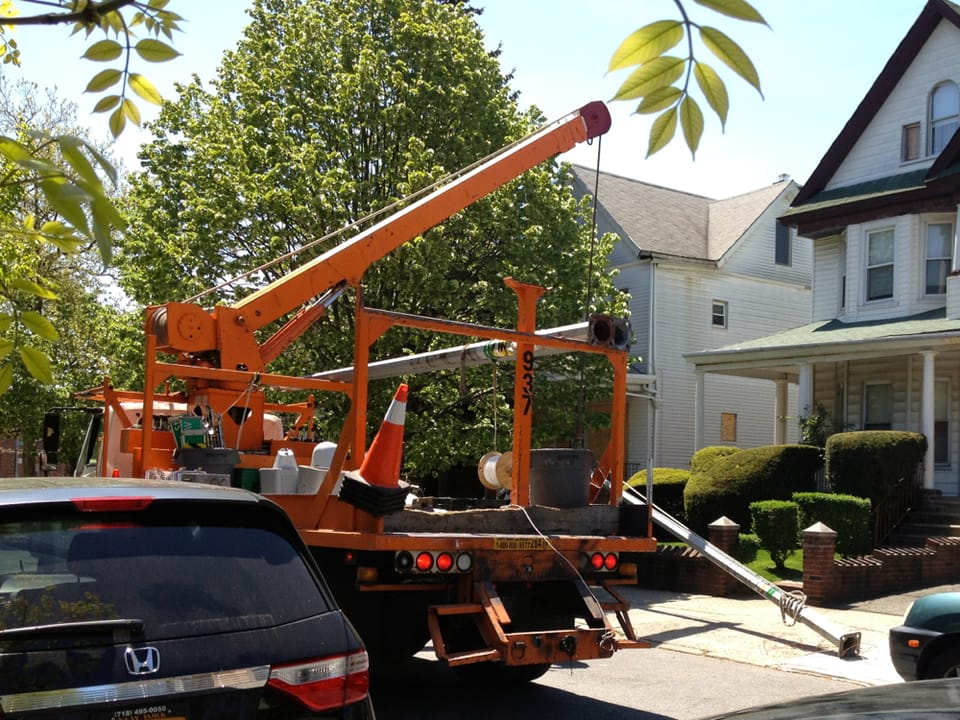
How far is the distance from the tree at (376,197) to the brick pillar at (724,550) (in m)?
4.32

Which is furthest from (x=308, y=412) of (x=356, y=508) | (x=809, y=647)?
(x=809, y=647)

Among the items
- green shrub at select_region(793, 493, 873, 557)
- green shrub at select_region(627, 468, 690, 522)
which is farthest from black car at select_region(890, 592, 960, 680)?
green shrub at select_region(627, 468, 690, 522)

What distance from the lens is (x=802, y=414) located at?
21.9 m

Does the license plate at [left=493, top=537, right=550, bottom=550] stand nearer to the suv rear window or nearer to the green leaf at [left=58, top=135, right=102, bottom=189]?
the suv rear window

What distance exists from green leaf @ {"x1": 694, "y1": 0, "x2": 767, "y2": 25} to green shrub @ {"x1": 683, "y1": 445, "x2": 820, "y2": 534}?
16607 millimetres

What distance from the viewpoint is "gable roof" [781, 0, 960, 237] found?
2008 cm

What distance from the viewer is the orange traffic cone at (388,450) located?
7180mm

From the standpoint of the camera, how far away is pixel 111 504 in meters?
3.67

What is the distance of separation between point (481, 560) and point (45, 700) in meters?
4.49

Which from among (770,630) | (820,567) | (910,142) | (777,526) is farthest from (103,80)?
(910,142)

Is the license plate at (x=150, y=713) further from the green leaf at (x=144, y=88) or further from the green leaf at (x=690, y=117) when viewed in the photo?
the green leaf at (x=690, y=117)

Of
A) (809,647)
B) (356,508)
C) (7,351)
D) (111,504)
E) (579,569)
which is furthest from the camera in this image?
(809,647)

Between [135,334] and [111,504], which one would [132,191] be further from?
[111,504]

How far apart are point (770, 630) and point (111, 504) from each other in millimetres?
9809
